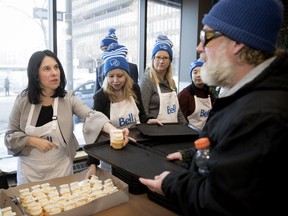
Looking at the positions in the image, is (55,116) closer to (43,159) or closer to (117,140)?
(43,159)

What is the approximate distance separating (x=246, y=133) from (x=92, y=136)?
1.22m

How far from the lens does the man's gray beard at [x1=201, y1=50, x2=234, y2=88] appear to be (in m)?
0.99

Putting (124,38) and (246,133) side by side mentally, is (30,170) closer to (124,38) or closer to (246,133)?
(246,133)

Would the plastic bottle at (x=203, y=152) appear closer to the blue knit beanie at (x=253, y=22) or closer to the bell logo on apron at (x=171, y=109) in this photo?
the blue knit beanie at (x=253, y=22)

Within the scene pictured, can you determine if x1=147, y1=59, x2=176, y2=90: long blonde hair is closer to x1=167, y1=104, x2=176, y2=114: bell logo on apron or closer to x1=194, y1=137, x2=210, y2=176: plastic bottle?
x1=167, y1=104, x2=176, y2=114: bell logo on apron

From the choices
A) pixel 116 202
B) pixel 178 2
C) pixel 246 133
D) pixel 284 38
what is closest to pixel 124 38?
pixel 178 2

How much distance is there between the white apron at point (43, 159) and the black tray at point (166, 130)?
58 cm

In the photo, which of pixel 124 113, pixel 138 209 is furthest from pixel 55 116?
pixel 138 209

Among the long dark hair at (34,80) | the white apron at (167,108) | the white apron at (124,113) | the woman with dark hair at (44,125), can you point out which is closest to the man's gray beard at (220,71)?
the woman with dark hair at (44,125)

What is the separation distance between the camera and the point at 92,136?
1.78 metres

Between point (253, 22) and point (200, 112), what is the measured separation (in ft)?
6.49

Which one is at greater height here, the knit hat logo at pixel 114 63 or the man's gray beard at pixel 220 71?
the knit hat logo at pixel 114 63

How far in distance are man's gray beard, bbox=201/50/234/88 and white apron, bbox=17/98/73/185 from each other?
120 centimetres

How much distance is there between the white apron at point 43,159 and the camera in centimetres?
184
